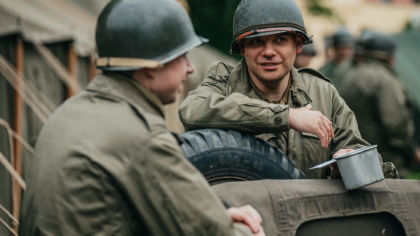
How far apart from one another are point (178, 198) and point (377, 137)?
6.31m

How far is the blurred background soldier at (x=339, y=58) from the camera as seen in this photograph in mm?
11502

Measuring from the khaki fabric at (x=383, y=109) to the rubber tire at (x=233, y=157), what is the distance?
4.74 meters

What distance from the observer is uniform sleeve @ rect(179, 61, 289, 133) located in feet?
12.1

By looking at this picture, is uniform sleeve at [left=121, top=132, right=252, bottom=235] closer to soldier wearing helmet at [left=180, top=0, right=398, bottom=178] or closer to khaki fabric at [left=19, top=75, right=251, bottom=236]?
khaki fabric at [left=19, top=75, right=251, bottom=236]

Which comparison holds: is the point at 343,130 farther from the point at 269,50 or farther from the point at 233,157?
the point at 233,157

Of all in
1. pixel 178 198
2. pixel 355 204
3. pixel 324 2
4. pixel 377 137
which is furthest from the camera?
pixel 324 2

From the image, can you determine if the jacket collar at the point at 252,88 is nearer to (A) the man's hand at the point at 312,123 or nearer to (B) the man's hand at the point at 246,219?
(A) the man's hand at the point at 312,123

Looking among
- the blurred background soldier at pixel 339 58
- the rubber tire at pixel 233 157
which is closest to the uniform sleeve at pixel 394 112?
the blurred background soldier at pixel 339 58

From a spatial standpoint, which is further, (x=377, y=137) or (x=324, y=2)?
(x=324, y=2)

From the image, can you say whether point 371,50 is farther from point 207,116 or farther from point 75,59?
point 207,116

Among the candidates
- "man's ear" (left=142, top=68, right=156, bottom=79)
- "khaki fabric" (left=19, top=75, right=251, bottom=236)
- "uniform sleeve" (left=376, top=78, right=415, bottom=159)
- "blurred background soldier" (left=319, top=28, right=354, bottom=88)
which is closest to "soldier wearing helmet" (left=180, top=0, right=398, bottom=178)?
"man's ear" (left=142, top=68, right=156, bottom=79)

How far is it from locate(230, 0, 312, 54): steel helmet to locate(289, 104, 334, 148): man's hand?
0.54m

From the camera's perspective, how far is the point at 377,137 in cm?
841

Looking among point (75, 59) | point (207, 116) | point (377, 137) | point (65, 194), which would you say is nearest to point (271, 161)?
point (207, 116)
